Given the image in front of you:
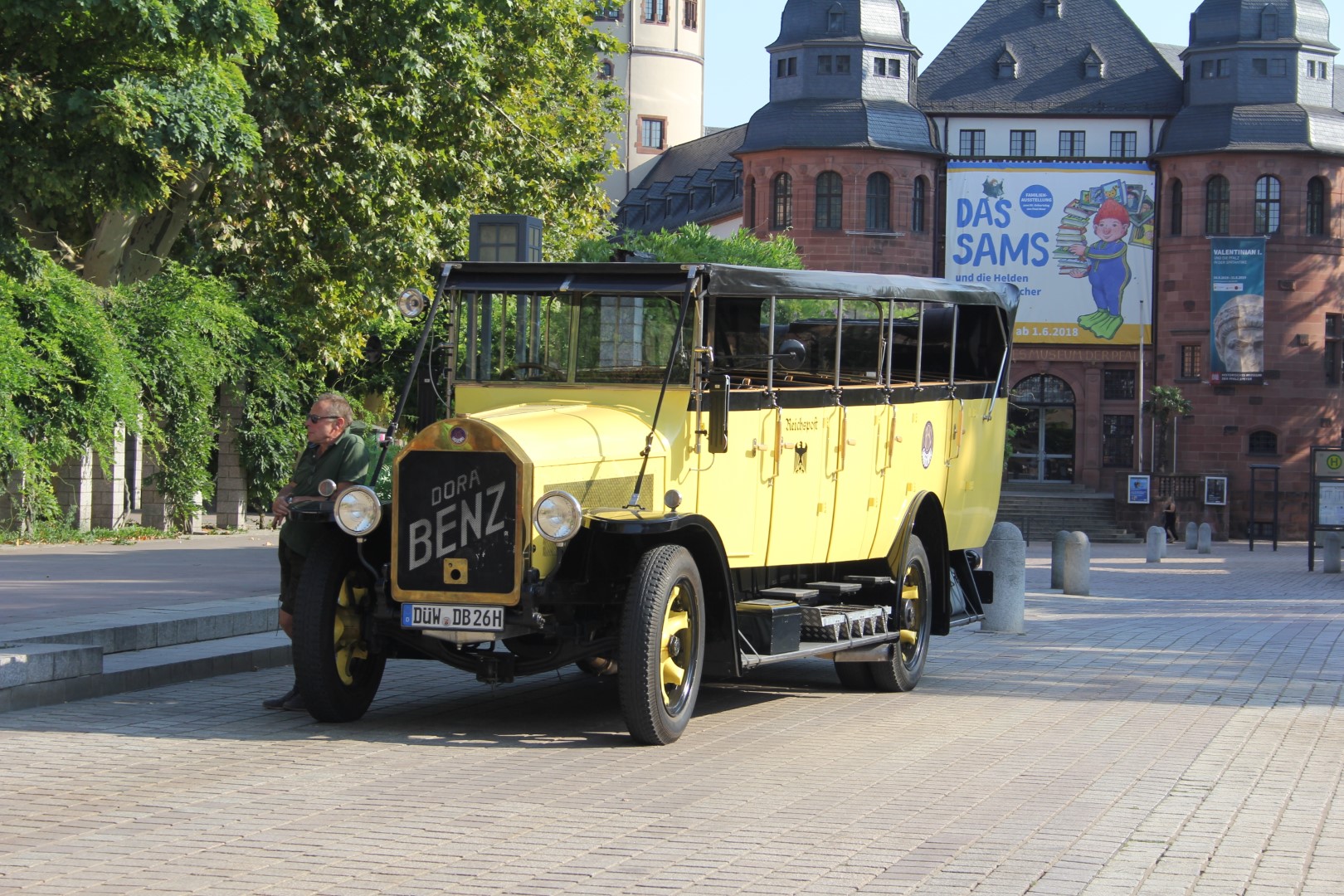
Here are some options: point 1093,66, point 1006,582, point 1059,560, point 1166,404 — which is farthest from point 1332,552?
point 1093,66

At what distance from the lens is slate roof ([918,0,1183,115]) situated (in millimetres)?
67750

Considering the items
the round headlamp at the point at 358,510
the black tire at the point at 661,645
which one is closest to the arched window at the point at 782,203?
the black tire at the point at 661,645

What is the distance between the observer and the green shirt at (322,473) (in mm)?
10594

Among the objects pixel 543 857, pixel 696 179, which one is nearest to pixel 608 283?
pixel 543 857

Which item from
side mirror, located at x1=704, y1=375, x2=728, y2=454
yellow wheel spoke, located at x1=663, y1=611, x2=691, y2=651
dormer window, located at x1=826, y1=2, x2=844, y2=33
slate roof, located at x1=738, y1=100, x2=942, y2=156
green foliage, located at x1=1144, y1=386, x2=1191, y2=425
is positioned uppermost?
dormer window, located at x1=826, y1=2, x2=844, y2=33

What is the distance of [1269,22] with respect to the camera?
220 ft

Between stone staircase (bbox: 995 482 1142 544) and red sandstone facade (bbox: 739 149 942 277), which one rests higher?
red sandstone facade (bbox: 739 149 942 277)

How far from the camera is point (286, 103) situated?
81.4 feet

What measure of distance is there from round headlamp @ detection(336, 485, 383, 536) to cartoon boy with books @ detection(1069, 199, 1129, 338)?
57.5 meters

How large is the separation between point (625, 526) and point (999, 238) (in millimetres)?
56859

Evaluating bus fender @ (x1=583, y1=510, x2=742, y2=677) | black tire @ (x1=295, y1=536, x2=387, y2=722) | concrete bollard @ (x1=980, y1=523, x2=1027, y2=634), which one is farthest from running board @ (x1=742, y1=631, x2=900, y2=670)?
concrete bollard @ (x1=980, y1=523, x2=1027, y2=634)

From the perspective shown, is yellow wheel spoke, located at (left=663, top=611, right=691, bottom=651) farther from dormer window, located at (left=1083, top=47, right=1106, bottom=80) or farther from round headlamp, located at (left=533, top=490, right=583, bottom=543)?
dormer window, located at (left=1083, top=47, right=1106, bottom=80)

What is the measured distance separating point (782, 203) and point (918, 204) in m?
4.92

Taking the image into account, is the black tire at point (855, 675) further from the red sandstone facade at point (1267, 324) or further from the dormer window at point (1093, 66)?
the dormer window at point (1093, 66)
